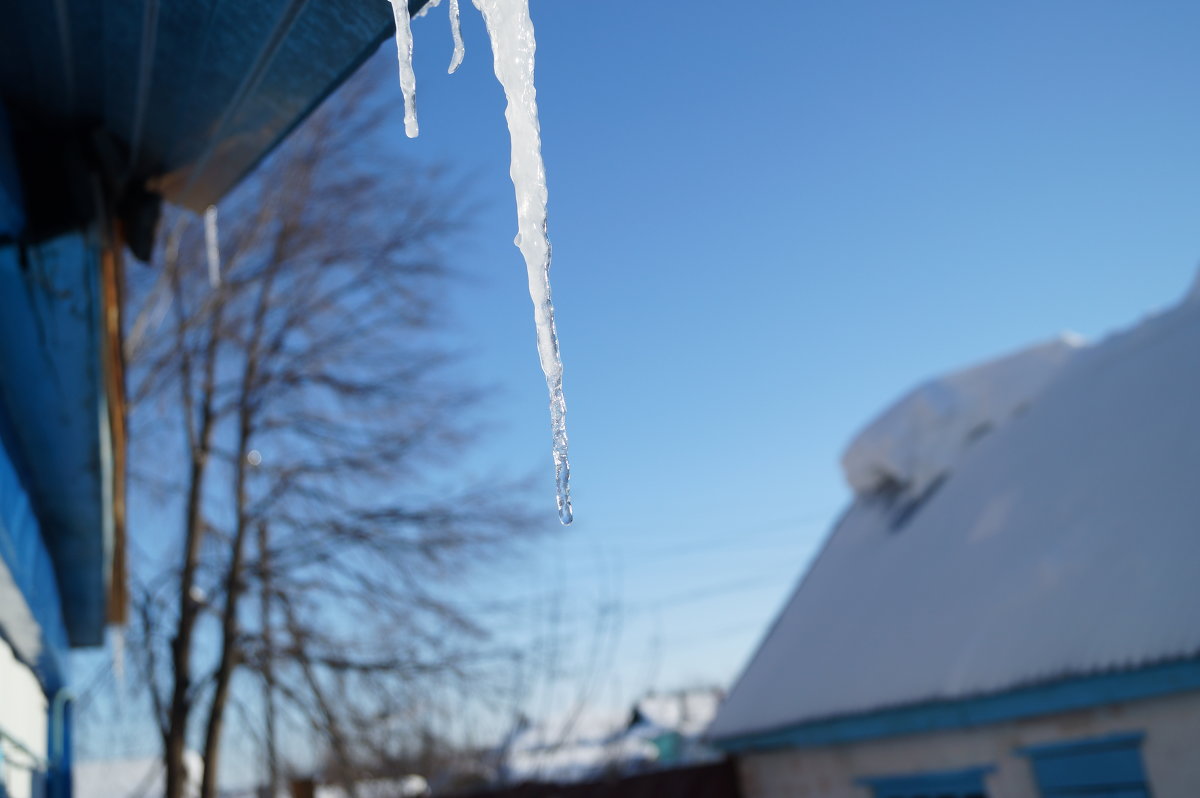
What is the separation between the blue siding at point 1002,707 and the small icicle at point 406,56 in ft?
16.7

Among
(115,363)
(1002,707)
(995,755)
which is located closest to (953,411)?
(995,755)

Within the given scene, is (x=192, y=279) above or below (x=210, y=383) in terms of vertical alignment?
above

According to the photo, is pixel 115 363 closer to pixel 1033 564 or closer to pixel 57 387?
pixel 57 387

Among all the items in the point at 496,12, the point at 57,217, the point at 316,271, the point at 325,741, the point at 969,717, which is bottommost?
the point at 969,717

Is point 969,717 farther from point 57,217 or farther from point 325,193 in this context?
point 325,193

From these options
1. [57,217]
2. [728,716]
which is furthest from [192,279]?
[57,217]

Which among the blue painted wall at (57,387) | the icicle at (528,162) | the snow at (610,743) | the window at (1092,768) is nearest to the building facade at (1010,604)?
the window at (1092,768)

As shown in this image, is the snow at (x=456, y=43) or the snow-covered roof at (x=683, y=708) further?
the snow-covered roof at (x=683, y=708)

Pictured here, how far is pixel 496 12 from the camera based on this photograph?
175cm

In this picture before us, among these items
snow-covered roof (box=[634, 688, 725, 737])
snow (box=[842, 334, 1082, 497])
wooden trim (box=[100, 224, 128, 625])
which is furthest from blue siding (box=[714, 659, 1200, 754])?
snow-covered roof (box=[634, 688, 725, 737])

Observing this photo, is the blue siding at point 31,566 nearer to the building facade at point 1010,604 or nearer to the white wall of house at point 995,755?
the building facade at point 1010,604

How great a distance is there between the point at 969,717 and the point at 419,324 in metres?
5.94

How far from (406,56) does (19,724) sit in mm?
2840

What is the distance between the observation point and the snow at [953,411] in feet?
33.8
